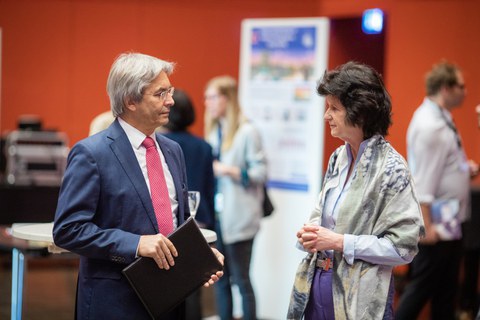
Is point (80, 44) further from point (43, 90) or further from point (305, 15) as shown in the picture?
point (305, 15)

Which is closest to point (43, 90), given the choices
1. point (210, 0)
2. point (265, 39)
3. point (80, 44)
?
point (80, 44)

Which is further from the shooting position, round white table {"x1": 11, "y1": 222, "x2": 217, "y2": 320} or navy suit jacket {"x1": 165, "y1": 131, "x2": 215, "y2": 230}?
navy suit jacket {"x1": 165, "y1": 131, "x2": 215, "y2": 230}

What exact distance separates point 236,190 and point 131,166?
2788 mm

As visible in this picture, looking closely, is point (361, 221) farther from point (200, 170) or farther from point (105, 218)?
point (200, 170)

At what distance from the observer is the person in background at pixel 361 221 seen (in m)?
2.83

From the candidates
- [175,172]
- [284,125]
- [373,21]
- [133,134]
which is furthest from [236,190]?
[133,134]

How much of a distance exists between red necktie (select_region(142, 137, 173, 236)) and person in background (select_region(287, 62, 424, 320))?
1.50ft

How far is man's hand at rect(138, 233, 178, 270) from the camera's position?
9.05 ft

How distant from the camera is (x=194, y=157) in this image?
16.2 ft

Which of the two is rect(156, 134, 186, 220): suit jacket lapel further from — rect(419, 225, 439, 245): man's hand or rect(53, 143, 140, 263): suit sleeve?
rect(419, 225, 439, 245): man's hand

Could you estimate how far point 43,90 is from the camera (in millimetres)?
8898

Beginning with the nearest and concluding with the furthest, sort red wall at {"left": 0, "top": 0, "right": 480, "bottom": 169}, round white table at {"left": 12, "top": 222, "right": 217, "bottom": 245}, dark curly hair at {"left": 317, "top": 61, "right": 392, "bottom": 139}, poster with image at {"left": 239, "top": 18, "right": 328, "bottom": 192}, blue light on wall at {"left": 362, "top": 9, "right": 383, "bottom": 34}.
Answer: dark curly hair at {"left": 317, "top": 61, "right": 392, "bottom": 139} → round white table at {"left": 12, "top": 222, "right": 217, "bottom": 245} → poster with image at {"left": 239, "top": 18, "right": 328, "bottom": 192} → blue light on wall at {"left": 362, "top": 9, "right": 383, "bottom": 34} → red wall at {"left": 0, "top": 0, "right": 480, "bottom": 169}

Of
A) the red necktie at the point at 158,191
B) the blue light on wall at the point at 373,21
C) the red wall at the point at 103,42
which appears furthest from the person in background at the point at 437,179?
the red necktie at the point at 158,191

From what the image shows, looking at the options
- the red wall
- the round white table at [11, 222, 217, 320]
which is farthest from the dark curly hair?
the red wall
